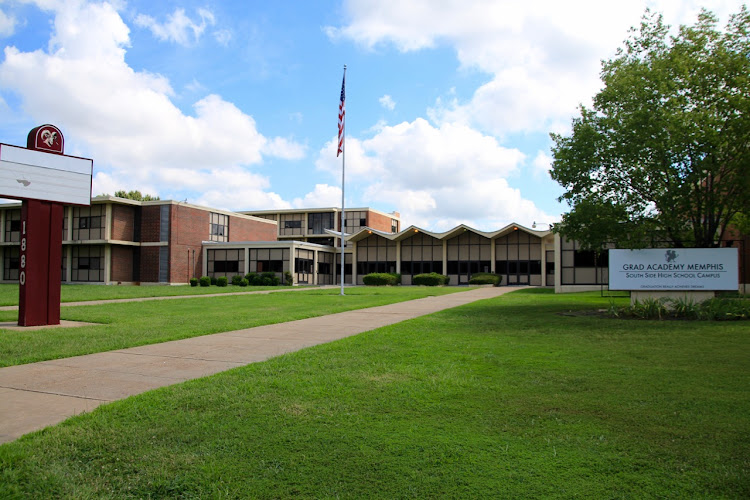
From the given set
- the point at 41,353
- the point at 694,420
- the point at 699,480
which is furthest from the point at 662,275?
the point at 41,353

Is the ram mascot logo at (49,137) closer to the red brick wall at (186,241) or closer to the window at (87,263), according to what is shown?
the red brick wall at (186,241)

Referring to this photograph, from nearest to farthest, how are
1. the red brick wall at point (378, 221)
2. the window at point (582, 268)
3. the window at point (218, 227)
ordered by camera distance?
the window at point (582, 268) → the window at point (218, 227) → the red brick wall at point (378, 221)

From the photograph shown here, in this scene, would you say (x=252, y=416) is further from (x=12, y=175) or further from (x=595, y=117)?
(x=595, y=117)

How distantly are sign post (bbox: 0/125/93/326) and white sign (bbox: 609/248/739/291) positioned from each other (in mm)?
17100

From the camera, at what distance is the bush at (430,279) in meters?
52.8

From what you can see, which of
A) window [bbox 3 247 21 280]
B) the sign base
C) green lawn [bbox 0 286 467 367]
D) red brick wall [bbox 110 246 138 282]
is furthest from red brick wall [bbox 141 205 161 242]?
the sign base

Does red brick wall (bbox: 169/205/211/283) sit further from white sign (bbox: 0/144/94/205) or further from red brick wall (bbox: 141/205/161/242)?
white sign (bbox: 0/144/94/205)

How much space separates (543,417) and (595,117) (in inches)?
635

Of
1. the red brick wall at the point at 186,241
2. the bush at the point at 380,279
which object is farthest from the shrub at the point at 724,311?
the red brick wall at the point at 186,241

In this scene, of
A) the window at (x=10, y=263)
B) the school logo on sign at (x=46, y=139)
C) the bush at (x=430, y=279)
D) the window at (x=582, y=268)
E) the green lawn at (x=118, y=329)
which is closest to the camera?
the green lawn at (x=118, y=329)

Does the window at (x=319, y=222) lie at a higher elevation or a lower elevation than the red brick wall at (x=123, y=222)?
higher

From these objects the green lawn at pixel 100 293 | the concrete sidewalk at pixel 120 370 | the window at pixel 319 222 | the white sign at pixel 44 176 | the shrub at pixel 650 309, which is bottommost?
the concrete sidewalk at pixel 120 370

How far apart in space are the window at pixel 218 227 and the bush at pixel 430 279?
2157 cm

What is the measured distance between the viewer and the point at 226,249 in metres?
57.2
